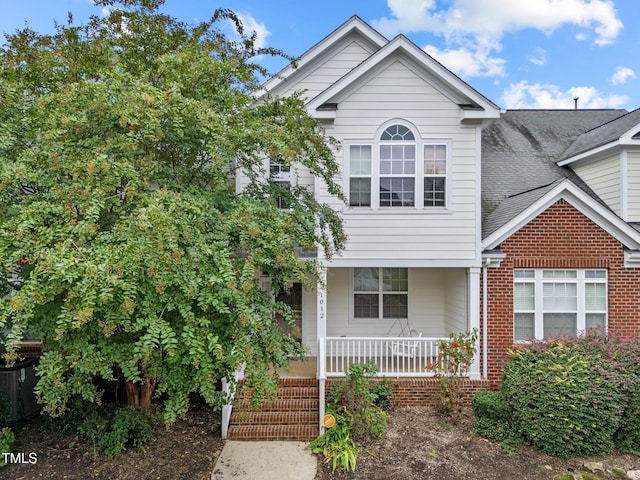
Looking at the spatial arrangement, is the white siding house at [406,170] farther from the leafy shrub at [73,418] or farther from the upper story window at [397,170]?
the leafy shrub at [73,418]

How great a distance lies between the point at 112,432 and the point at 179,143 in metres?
4.93

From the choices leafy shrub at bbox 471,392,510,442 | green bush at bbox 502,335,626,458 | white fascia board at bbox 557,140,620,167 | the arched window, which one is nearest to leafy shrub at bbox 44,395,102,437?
leafy shrub at bbox 471,392,510,442

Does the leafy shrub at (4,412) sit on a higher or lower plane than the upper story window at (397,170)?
lower

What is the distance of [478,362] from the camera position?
8.17m

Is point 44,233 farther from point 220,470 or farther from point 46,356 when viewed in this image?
point 220,470

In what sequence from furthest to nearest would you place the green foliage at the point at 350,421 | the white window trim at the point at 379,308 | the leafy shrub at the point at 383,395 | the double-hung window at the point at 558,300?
the white window trim at the point at 379,308
the double-hung window at the point at 558,300
the leafy shrub at the point at 383,395
the green foliage at the point at 350,421

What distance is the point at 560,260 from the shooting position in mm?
8320

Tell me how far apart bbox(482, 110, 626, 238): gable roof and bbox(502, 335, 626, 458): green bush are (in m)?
3.15

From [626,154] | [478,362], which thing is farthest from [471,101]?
[478,362]

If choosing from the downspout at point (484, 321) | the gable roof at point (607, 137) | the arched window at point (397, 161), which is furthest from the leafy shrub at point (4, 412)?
the gable roof at point (607, 137)

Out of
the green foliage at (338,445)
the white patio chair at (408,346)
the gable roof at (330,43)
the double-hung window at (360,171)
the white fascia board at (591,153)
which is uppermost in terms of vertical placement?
the gable roof at (330,43)

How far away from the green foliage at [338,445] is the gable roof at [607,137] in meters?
8.95

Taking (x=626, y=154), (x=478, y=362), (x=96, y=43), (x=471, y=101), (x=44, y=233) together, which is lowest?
(x=478, y=362)

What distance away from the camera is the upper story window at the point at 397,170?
27.8 ft
